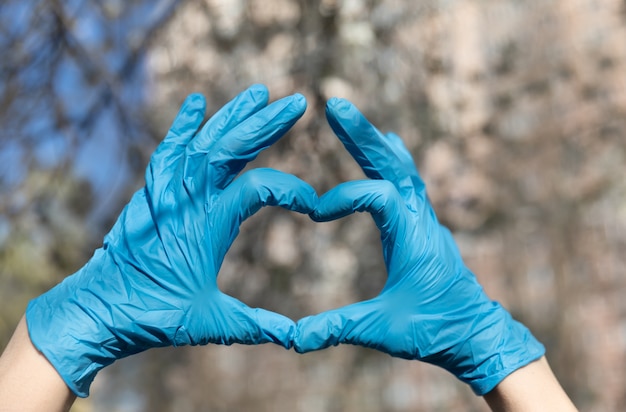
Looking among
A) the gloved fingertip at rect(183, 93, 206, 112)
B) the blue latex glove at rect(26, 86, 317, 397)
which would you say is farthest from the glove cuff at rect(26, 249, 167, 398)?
the gloved fingertip at rect(183, 93, 206, 112)

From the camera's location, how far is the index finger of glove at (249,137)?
1.61 metres

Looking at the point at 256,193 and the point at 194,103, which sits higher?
the point at 194,103

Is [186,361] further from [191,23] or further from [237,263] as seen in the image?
[191,23]

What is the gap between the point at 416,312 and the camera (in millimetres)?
1591

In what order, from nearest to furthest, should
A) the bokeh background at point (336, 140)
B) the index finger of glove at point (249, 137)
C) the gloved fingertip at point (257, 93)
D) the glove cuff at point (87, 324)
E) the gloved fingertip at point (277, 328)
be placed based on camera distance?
the glove cuff at point (87, 324), the gloved fingertip at point (277, 328), the index finger of glove at point (249, 137), the gloved fingertip at point (257, 93), the bokeh background at point (336, 140)

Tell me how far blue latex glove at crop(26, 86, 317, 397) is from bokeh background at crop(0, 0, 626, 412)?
6.49 ft

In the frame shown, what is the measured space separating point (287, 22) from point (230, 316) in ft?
10.9

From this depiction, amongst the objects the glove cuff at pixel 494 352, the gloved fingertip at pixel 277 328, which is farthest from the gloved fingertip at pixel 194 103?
the glove cuff at pixel 494 352

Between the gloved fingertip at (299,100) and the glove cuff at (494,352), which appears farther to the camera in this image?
the gloved fingertip at (299,100)

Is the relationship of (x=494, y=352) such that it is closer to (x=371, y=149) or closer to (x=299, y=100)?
(x=371, y=149)

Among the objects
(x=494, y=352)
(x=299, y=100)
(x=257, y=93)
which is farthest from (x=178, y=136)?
(x=494, y=352)

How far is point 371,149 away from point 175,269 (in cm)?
56

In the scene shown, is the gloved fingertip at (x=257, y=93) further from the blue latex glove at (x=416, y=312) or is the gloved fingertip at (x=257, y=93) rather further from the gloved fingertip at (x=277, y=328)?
the gloved fingertip at (x=277, y=328)

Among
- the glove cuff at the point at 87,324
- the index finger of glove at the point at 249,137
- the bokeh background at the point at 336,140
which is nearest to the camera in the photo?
the glove cuff at the point at 87,324
